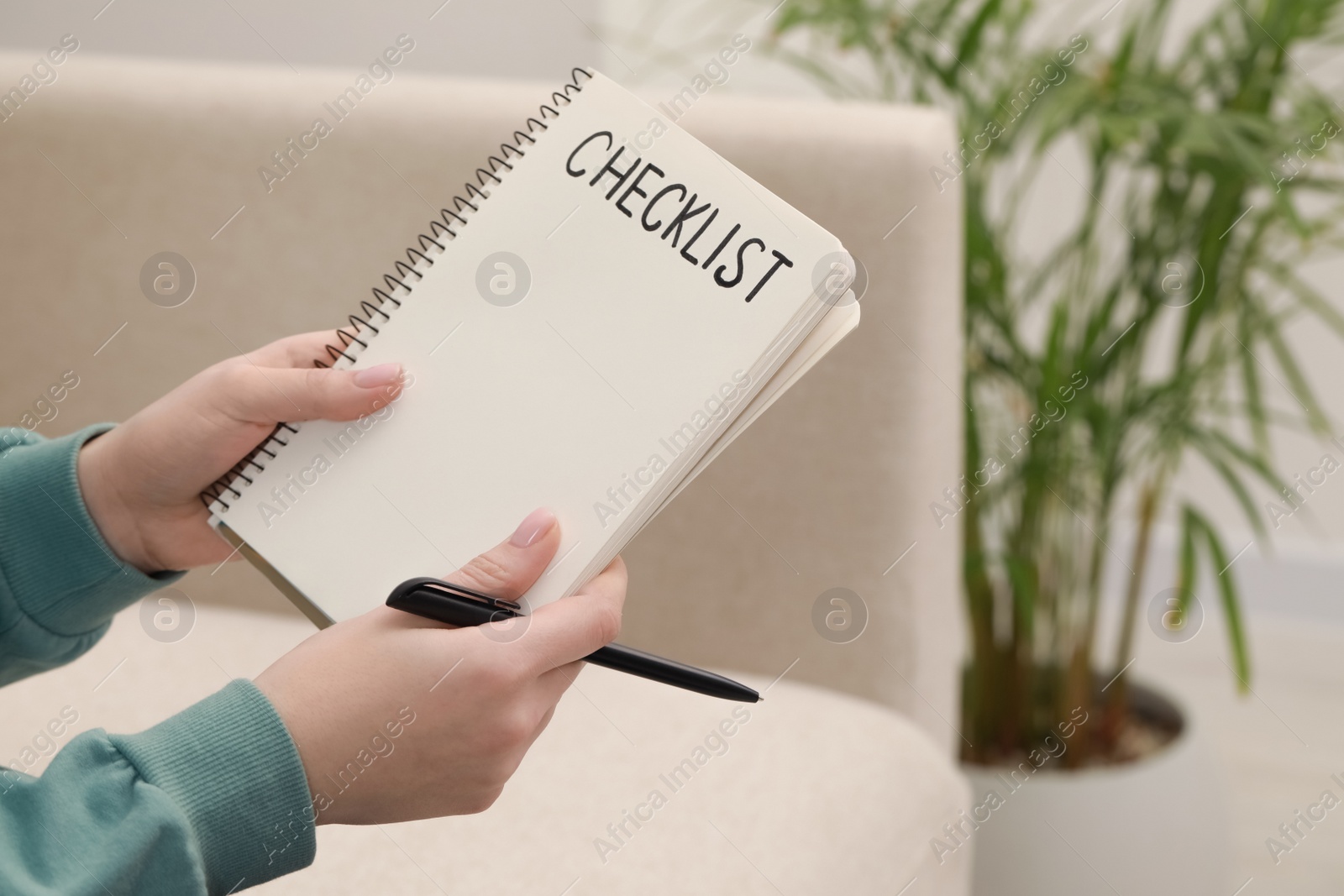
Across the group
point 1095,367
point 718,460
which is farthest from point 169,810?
point 1095,367

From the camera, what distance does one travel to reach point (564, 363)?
0.51 meters

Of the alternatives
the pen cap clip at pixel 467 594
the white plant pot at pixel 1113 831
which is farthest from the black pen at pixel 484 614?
the white plant pot at pixel 1113 831

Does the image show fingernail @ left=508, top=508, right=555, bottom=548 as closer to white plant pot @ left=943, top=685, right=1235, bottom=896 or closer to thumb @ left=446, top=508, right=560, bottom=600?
thumb @ left=446, top=508, right=560, bottom=600

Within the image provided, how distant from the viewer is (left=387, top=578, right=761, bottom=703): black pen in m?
0.45

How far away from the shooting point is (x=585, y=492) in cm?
48

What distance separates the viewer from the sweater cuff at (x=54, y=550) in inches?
23.8

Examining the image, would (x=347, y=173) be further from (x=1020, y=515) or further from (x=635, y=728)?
(x=1020, y=515)

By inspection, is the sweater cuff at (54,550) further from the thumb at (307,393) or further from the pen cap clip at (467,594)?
the pen cap clip at (467,594)

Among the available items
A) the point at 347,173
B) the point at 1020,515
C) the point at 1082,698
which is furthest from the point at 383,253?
the point at 1082,698

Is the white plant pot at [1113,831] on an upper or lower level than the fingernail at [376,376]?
upper

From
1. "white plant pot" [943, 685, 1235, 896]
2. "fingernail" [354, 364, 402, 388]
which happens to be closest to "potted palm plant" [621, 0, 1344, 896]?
"white plant pot" [943, 685, 1235, 896]

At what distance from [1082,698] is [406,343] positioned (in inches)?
37.2

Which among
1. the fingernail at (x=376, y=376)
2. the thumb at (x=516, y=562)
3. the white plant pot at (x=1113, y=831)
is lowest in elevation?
the thumb at (x=516, y=562)

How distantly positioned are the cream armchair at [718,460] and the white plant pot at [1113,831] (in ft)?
0.65
